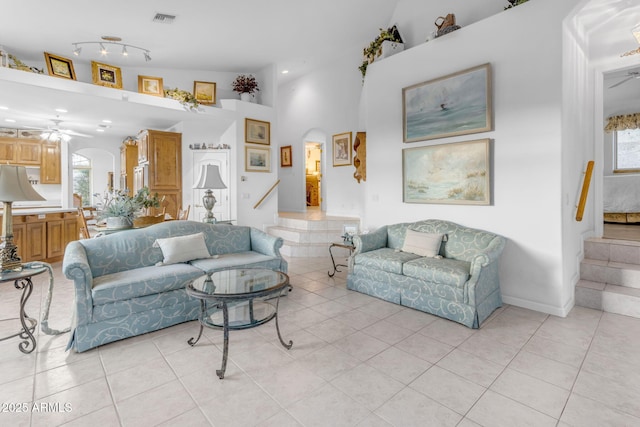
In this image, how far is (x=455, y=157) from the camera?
394 cm

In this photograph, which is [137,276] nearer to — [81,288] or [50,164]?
[81,288]

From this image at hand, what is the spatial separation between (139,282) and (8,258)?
0.94 meters

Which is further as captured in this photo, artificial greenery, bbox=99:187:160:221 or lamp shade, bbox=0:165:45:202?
artificial greenery, bbox=99:187:160:221

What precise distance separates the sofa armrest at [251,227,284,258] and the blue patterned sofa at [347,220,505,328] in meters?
0.94

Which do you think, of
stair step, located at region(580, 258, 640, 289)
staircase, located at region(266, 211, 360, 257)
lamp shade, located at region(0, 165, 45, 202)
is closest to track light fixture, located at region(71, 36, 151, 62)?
lamp shade, located at region(0, 165, 45, 202)

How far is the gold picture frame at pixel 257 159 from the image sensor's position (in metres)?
7.07

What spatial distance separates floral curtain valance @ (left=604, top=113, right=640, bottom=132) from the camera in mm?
6602

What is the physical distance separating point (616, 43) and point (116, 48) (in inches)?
288

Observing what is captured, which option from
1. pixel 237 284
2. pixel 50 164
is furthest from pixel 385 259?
pixel 50 164

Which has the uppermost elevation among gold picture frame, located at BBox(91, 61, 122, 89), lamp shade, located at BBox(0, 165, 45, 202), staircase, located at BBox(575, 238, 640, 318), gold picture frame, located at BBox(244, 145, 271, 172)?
gold picture frame, located at BBox(91, 61, 122, 89)

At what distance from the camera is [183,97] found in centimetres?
620

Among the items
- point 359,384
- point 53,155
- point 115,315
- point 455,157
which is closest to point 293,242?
point 455,157

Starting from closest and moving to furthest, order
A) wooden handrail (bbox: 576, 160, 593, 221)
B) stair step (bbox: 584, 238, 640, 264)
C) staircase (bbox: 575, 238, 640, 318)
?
1. staircase (bbox: 575, 238, 640, 318)
2. wooden handrail (bbox: 576, 160, 593, 221)
3. stair step (bbox: 584, 238, 640, 264)

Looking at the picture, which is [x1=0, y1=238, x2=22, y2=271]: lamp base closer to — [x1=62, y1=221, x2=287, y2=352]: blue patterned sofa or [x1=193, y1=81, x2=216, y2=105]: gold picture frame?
[x1=62, y1=221, x2=287, y2=352]: blue patterned sofa
